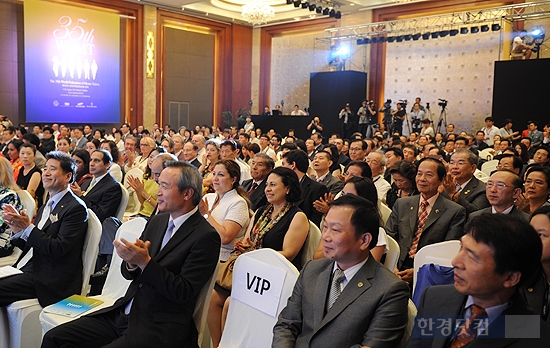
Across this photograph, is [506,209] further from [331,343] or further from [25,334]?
[25,334]

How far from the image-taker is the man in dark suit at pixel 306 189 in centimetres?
425

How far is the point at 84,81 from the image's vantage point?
609 inches

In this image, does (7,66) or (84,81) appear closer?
(7,66)

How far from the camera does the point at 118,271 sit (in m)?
3.14

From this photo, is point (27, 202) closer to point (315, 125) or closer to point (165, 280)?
point (165, 280)

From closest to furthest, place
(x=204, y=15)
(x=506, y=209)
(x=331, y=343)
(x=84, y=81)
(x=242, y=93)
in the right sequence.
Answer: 1. (x=331, y=343)
2. (x=506, y=209)
3. (x=84, y=81)
4. (x=204, y=15)
5. (x=242, y=93)

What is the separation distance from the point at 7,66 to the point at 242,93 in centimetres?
850

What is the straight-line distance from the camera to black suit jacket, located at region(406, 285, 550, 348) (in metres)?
1.55

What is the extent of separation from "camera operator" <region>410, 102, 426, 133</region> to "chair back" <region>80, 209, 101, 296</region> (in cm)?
1264

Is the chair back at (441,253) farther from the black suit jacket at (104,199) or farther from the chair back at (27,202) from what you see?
the chair back at (27,202)

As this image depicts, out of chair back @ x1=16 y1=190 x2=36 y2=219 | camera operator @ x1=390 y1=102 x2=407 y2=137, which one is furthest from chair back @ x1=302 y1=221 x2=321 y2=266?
camera operator @ x1=390 y1=102 x2=407 y2=137

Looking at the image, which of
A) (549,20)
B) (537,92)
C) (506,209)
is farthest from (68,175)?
(549,20)

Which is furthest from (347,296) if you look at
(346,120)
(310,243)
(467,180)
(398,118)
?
(346,120)

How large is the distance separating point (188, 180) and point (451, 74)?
49.4ft
